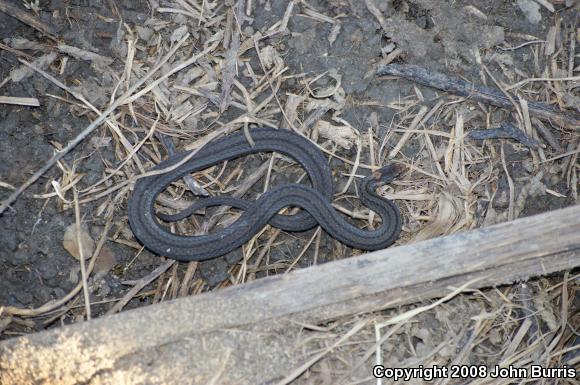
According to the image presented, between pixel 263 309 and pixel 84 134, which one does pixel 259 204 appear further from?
pixel 84 134

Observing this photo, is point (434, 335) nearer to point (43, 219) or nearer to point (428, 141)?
point (428, 141)

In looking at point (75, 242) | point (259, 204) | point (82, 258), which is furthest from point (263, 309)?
point (75, 242)

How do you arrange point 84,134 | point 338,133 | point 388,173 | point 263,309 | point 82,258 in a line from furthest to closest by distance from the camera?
1. point 338,133
2. point 388,173
3. point 84,134
4. point 82,258
5. point 263,309

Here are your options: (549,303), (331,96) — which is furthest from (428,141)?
(549,303)

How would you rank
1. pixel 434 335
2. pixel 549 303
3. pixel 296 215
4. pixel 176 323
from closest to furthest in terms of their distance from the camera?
pixel 176 323 → pixel 434 335 → pixel 549 303 → pixel 296 215

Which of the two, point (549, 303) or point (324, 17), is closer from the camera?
point (549, 303)

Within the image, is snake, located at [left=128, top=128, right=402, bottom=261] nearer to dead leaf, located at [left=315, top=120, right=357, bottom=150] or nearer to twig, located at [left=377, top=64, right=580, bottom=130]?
dead leaf, located at [left=315, top=120, right=357, bottom=150]
